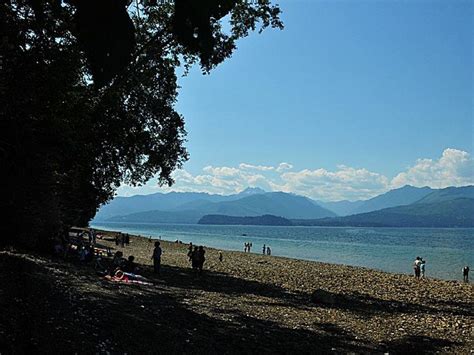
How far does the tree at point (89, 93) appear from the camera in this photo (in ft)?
4.80

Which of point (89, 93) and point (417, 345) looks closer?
point (89, 93)

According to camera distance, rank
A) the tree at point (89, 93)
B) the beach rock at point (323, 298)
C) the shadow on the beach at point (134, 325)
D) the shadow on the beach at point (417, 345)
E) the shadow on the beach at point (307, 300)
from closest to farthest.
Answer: the tree at point (89, 93)
the shadow on the beach at point (134, 325)
the shadow on the beach at point (417, 345)
the shadow on the beach at point (307, 300)
the beach rock at point (323, 298)

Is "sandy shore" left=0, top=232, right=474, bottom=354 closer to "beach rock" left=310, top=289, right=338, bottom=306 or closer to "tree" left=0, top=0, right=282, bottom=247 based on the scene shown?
"beach rock" left=310, top=289, right=338, bottom=306

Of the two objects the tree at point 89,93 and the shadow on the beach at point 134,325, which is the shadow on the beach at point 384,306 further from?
the tree at point 89,93

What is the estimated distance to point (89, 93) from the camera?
3676mm

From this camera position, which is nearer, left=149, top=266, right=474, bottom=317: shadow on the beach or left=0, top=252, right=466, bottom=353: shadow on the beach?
left=0, top=252, right=466, bottom=353: shadow on the beach

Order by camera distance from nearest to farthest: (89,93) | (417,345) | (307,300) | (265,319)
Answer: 1. (89,93)
2. (417,345)
3. (265,319)
4. (307,300)

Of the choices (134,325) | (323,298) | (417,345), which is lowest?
(417,345)

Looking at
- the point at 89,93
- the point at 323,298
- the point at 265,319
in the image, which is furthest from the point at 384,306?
the point at 89,93

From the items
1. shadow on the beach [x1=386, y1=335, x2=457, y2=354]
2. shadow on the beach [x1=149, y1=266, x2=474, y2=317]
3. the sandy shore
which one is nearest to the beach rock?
the sandy shore

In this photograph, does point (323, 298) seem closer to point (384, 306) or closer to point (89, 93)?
point (384, 306)

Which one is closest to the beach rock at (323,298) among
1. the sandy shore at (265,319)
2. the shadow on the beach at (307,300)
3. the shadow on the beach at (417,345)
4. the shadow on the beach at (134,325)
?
the sandy shore at (265,319)

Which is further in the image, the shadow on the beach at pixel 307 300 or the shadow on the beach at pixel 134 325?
the shadow on the beach at pixel 307 300

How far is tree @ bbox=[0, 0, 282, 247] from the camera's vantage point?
1.46m
